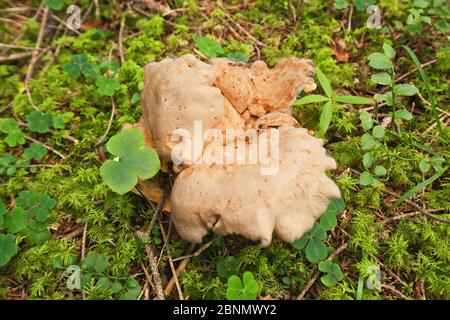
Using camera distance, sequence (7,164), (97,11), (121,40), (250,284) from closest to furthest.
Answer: (250,284)
(7,164)
(121,40)
(97,11)

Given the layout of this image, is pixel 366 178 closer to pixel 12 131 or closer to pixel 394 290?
pixel 394 290

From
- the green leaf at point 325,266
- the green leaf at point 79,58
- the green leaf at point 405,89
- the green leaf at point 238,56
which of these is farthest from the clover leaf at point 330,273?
the green leaf at point 79,58

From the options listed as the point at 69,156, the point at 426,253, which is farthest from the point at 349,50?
the point at 69,156

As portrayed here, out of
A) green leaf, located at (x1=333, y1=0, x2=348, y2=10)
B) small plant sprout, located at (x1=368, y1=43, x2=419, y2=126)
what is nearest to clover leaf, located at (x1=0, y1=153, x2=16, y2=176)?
small plant sprout, located at (x1=368, y1=43, x2=419, y2=126)

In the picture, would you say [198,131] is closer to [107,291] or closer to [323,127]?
[323,127]

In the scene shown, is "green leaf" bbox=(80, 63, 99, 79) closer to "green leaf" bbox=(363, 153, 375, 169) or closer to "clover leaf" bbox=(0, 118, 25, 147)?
"clover leaf" bbox=(0, 118, 25, 147)

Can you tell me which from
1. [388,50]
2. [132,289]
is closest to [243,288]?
[132,289]

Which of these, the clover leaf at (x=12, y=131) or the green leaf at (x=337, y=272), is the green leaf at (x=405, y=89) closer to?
the green leaf at (x=337, y=272)
